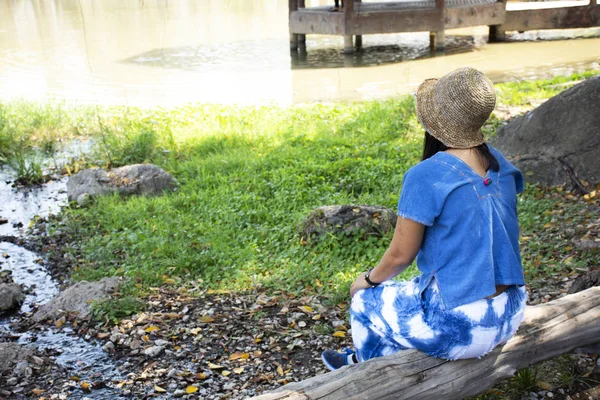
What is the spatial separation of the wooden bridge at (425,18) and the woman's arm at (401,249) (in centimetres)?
1267

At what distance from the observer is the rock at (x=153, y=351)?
4.29 m

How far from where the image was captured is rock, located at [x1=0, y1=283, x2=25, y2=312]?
5.15 meters

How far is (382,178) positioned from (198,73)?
9.40 metres

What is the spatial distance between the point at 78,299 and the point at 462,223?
3.39 metres

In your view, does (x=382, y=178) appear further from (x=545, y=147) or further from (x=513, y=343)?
(x=513, y=343)

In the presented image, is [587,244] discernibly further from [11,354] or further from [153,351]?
[11,354]

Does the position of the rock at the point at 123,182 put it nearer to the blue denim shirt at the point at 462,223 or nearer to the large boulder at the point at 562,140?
the large boulder at the point at 562,140

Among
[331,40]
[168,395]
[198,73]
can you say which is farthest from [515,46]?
[168,395]

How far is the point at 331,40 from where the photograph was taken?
63.1ft

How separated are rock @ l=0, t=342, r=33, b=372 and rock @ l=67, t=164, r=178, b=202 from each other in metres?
2.91

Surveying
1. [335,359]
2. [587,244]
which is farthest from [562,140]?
[335,359]

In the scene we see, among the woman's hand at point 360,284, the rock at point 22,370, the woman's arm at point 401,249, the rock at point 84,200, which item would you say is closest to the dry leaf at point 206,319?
the rock at point 22,370

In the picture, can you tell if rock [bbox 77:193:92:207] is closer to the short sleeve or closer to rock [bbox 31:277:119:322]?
rock [bbox 31:277:119:322]

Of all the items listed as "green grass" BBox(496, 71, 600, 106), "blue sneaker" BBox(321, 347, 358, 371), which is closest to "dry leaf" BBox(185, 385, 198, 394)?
"blue sneaker" BBox(321, 347, 358, 371)
